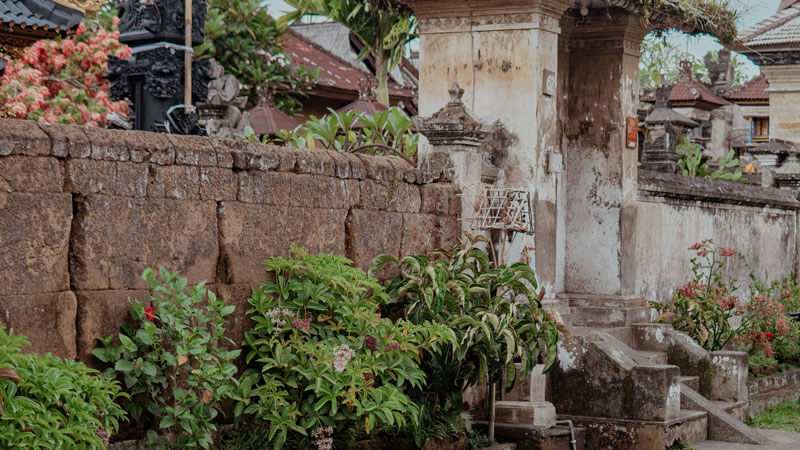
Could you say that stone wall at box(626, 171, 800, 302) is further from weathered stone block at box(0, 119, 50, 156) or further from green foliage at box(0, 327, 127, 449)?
green foliage at box(0, 327, 127, 449)

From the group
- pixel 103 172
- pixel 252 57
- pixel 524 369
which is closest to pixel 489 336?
pixel 524 369

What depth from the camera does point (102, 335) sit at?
221 inches

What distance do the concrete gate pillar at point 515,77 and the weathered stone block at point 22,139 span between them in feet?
14.3

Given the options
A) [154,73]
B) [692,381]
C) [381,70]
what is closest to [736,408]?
[692,381]

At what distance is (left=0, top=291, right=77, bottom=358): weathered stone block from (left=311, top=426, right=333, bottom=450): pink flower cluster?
1.43 m

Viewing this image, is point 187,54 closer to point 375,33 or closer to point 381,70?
point 375,33

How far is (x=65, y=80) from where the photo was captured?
905 centimetres

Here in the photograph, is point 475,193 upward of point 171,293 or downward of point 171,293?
upward

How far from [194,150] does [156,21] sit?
264 cm

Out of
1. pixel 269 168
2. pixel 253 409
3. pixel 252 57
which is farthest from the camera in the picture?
pixel 252 57

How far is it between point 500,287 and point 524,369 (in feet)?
2.50

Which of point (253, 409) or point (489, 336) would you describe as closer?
point (253, 409)

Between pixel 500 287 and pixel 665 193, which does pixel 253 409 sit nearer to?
pixel 500 287

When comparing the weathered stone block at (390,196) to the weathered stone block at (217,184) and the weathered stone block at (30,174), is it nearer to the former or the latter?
the weathered stone block at (217,184)
